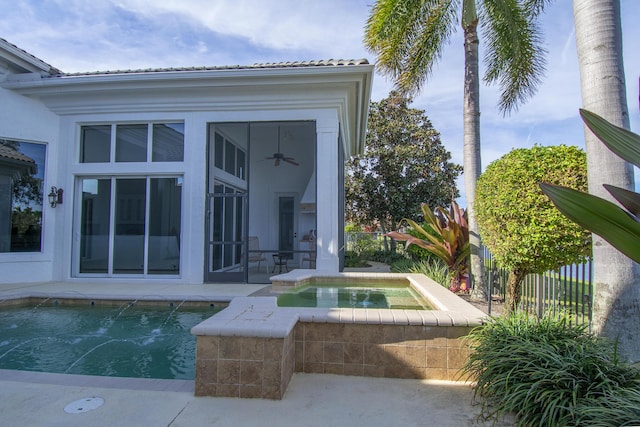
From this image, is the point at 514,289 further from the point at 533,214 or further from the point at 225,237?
the point at 225,237

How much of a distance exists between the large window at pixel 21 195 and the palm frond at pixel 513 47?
10.2 m

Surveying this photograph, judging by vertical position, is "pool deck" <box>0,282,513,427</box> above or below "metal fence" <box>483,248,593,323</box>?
below

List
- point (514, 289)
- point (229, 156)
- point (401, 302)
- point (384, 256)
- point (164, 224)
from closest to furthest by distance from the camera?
point (514, 289) < point (401, 302) < point (164, 224) < point (229, 156) < point (384, 256)

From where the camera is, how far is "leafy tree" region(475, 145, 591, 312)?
12.6 ft

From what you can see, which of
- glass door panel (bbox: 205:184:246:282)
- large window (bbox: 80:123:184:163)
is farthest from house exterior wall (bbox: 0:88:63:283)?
glass door panel (bbox: 205:184:246:282)

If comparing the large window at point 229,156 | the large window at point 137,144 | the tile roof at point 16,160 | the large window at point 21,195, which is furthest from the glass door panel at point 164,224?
the tile roof at point 16,160

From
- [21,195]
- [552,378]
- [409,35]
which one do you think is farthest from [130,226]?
[552,378]

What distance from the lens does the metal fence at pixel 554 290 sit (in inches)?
Answer: 168

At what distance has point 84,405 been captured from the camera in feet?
8.29

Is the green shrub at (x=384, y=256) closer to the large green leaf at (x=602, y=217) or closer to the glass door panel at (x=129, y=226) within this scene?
the glass door panel at (x=129, y=226)

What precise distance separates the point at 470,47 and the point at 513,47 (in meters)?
1.25

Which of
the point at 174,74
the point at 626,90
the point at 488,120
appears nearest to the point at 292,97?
the point at 174,74

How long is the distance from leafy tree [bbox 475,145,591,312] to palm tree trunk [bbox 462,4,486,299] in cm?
198

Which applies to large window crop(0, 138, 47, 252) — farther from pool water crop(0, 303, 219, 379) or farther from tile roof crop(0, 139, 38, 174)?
pool water crop(0, 303, 219, 379)
